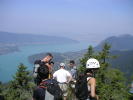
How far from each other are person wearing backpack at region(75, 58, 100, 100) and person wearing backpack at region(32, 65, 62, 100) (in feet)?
2.40

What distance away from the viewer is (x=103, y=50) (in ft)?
140

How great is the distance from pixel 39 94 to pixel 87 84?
111 cm

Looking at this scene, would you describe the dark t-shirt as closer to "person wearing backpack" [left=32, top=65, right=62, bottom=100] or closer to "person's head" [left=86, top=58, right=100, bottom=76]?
"person wearing backpack" [left=32, top=65, right=62, bottom=100]

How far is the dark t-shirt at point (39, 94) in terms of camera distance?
4637mm

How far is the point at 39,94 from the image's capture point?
15.3ft

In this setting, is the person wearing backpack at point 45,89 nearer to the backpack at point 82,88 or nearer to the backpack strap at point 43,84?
the backpack strap at point 43,84

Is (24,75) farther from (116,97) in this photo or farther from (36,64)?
(36,64)

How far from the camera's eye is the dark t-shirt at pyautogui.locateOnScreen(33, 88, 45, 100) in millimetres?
4637

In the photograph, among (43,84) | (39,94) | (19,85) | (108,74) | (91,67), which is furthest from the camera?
(19,85)

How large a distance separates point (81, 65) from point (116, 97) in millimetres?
6093

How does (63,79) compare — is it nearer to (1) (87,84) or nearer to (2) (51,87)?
(1) (87,84)

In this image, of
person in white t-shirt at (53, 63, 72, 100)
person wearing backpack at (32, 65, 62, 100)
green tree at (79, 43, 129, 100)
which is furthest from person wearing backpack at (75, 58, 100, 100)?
green tree at (79, 43, 129, 100)

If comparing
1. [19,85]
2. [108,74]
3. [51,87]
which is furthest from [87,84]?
[19,85]

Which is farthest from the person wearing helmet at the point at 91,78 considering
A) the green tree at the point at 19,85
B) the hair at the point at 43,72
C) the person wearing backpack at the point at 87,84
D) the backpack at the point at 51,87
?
the green tree at the point at 19,85
